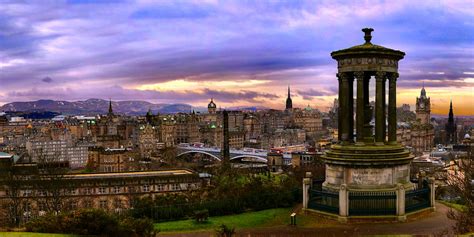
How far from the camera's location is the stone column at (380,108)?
72.9ft

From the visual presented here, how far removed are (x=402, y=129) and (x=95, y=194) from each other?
146 metres

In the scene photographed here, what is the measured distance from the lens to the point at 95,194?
197 ft

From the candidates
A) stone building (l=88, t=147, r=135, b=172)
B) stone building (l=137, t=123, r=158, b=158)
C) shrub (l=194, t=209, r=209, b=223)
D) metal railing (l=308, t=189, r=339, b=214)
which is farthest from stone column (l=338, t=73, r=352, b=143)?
stone building (l=137, t=123, r=158, b=158)

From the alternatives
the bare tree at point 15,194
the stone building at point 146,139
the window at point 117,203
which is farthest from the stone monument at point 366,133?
the stone building at point 146,139

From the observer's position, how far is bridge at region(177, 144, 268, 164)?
409 feet

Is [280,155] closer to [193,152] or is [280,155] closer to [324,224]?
[193,152]

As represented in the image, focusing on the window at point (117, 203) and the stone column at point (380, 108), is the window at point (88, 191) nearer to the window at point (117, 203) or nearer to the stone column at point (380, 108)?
the window at point (117, 203)

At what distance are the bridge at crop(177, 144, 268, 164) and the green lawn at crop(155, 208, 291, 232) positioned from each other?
99.9m

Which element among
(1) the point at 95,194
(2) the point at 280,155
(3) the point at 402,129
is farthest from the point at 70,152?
(3) the point at 402,129

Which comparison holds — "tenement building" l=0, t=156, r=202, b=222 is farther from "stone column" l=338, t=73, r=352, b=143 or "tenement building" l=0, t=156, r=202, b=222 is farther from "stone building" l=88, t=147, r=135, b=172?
"stone building" l=88, t=147, r=135, b=172

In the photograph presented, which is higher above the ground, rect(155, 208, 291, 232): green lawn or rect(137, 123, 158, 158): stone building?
rect(155, 208, 291, 232): green lawn

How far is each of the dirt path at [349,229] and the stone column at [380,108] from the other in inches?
151

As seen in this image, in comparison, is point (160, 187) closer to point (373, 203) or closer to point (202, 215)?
point (202, 215)

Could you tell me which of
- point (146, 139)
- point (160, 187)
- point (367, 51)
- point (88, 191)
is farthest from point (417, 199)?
point (146, 139)
